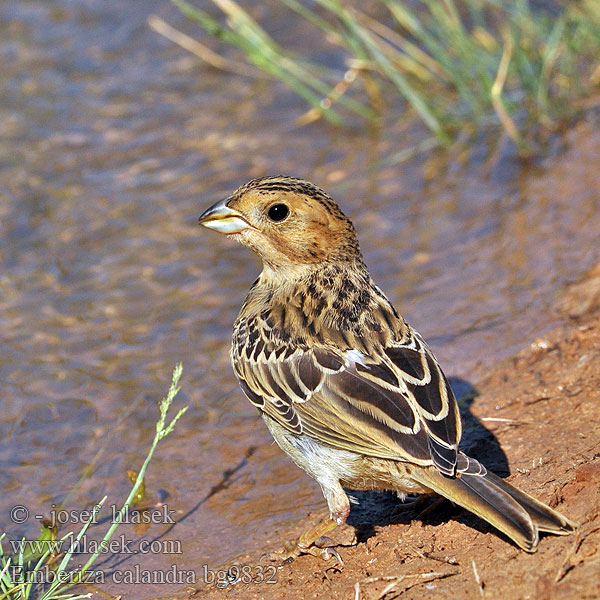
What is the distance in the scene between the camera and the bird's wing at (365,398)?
4070mm

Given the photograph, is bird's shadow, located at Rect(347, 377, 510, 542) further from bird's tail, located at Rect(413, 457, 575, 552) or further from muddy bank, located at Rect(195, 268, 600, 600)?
bird's tail, located at Rect(413, 457, 575, 552)

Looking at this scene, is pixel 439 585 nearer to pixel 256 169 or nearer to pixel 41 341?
pixel 41 341

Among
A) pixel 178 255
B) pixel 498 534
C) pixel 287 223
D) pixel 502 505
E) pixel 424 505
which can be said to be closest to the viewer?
pixel 502 505

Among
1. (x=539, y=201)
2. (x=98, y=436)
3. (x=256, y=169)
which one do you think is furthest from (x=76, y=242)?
(x=539, y=201)

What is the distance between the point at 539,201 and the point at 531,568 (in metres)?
4.32

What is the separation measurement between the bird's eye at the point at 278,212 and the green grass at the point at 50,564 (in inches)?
38.7

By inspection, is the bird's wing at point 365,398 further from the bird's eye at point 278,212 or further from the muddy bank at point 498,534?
the bird's eye at point 278,212

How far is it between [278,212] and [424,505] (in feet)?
5.29

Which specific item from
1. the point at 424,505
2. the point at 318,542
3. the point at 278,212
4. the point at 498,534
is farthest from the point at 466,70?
the point at 498,534

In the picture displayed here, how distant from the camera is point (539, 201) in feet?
24.4

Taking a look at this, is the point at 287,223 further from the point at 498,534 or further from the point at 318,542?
the point at 498,534

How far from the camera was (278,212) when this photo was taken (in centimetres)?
498

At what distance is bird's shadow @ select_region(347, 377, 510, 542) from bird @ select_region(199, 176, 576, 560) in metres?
0.21

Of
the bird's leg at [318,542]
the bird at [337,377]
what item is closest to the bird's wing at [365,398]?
the bird at [337,377]
